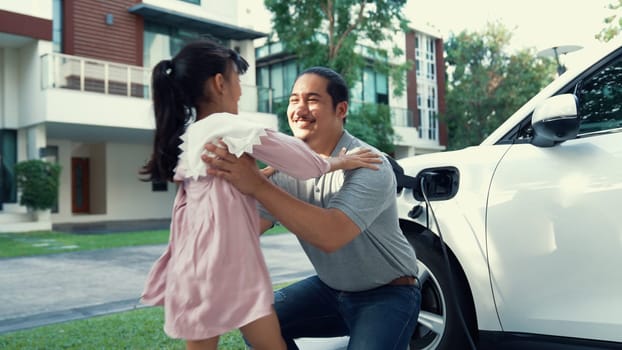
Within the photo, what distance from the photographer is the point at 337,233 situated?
1976 mm

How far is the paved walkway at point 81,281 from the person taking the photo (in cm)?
578

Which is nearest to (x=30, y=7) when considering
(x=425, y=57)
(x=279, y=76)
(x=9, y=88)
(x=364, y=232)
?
(x=9, y=88)

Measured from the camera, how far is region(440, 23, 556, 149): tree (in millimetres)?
32844

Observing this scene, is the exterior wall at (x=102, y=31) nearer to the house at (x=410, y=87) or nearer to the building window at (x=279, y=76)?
the house at (x=410, y=87)

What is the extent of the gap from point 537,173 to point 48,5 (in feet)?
57.3

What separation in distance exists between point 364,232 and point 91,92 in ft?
51.7

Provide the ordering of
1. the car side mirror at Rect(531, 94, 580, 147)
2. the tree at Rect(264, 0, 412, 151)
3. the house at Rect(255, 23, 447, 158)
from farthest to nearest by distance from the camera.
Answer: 1. the house at Rect(255, 23, 447, 158)
2. the tree at Rect(264, 0, 412, 151)
3. the car side mirror at Rect(531, 94, 580, 147)

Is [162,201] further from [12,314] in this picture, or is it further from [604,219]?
[604,219]

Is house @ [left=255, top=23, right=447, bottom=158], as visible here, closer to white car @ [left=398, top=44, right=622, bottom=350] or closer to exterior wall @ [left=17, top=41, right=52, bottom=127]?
exterior wall @ [left=17, top=41, right=52, bottom=127]

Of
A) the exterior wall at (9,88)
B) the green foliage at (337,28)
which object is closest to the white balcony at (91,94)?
the exterior wall at (9,88)

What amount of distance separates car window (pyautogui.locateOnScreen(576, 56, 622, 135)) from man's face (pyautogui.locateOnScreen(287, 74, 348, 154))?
113 cm

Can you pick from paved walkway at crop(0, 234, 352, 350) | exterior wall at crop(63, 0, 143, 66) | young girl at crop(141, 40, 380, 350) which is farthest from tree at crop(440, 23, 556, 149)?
young girl at crop(141, 40, 380, 350)

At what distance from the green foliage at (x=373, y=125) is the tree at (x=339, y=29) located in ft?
4.83

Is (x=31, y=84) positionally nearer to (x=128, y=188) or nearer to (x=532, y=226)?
(x=128, y=188)
